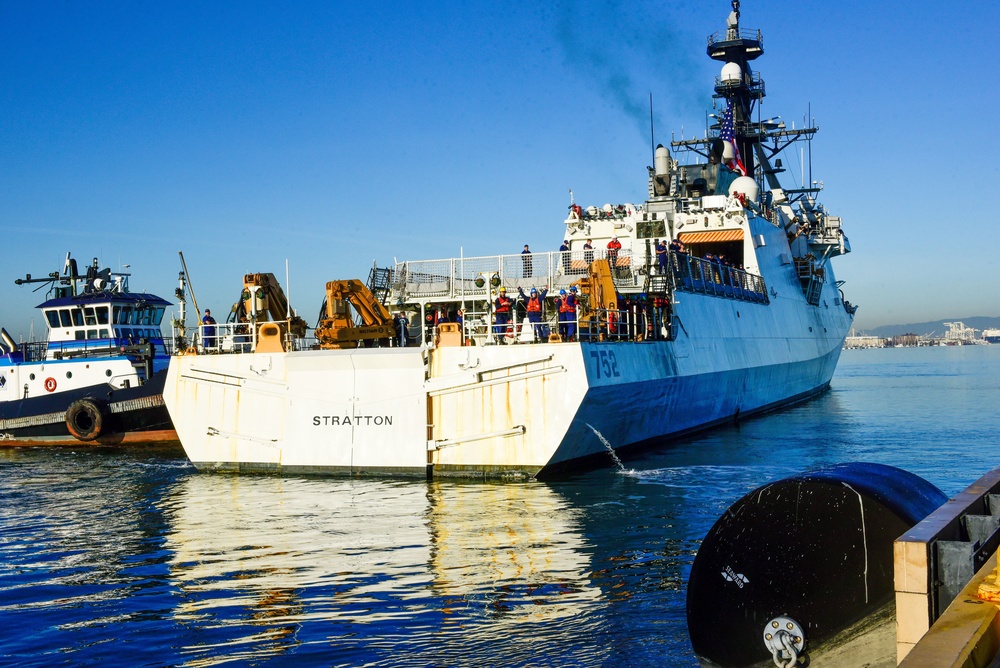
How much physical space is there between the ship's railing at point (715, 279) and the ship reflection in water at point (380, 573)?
860 centimetres

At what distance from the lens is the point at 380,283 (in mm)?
22125

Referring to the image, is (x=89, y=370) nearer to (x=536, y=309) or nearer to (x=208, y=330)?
(x=208, y=330)

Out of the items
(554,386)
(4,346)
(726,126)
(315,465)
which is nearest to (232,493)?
(315,465)

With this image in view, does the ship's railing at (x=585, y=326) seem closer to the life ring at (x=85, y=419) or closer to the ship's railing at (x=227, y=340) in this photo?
the ship's railing at (x=227, y=340)

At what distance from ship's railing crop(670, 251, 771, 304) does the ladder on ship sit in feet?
22.1

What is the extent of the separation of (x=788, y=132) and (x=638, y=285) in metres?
25.8

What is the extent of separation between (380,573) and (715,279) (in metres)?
17.2

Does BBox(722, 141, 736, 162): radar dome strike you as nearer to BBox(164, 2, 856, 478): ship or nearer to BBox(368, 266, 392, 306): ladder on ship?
BBox(164, 2, 856, 478): ship

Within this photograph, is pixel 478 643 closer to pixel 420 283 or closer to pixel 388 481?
pixel 388 481

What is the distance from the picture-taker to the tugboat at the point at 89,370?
25219 mm

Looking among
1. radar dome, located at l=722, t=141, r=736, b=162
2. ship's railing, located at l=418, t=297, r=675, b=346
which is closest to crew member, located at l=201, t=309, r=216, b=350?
ship's railing, located at l=418, t=297, r=675, b=346

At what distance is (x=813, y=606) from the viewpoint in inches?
231

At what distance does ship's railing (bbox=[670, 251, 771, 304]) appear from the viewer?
71.6 feet

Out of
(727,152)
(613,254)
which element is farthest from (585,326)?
(727,152)
